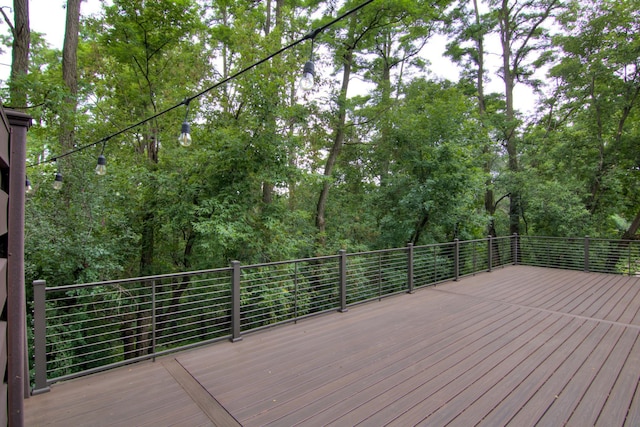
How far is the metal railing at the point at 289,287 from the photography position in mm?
4582

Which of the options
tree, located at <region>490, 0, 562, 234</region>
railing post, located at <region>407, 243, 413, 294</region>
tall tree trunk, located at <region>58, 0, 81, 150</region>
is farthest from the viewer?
tree, located at <region>490, 0, 562, 234</region>

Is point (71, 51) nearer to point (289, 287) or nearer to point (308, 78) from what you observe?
point (289, 287)

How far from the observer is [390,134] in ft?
29.5

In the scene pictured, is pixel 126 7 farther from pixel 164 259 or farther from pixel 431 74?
pixel 431 74

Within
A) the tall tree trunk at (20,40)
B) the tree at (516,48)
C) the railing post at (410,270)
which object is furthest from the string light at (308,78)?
the tree at (516,48)

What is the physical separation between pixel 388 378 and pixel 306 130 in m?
7.13

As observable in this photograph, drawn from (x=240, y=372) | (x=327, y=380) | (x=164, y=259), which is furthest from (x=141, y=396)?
(x=164, y=259)

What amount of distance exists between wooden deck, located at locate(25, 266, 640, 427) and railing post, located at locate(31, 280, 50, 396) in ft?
0.29

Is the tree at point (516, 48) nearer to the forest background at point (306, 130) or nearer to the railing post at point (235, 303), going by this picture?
the forest background at point (306, 130)

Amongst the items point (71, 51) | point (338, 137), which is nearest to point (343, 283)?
point (338, 137)

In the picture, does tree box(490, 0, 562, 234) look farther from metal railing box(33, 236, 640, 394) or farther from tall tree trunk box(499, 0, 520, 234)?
metal railing box(33, 236, 640, 394)

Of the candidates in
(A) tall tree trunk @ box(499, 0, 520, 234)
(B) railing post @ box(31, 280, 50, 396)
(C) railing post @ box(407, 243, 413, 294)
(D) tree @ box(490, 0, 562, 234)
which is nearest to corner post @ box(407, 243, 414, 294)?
(C) railing post @ box(407, 243, 413, 294)

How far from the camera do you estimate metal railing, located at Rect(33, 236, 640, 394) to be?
458cm

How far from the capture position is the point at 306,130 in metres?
8.61
